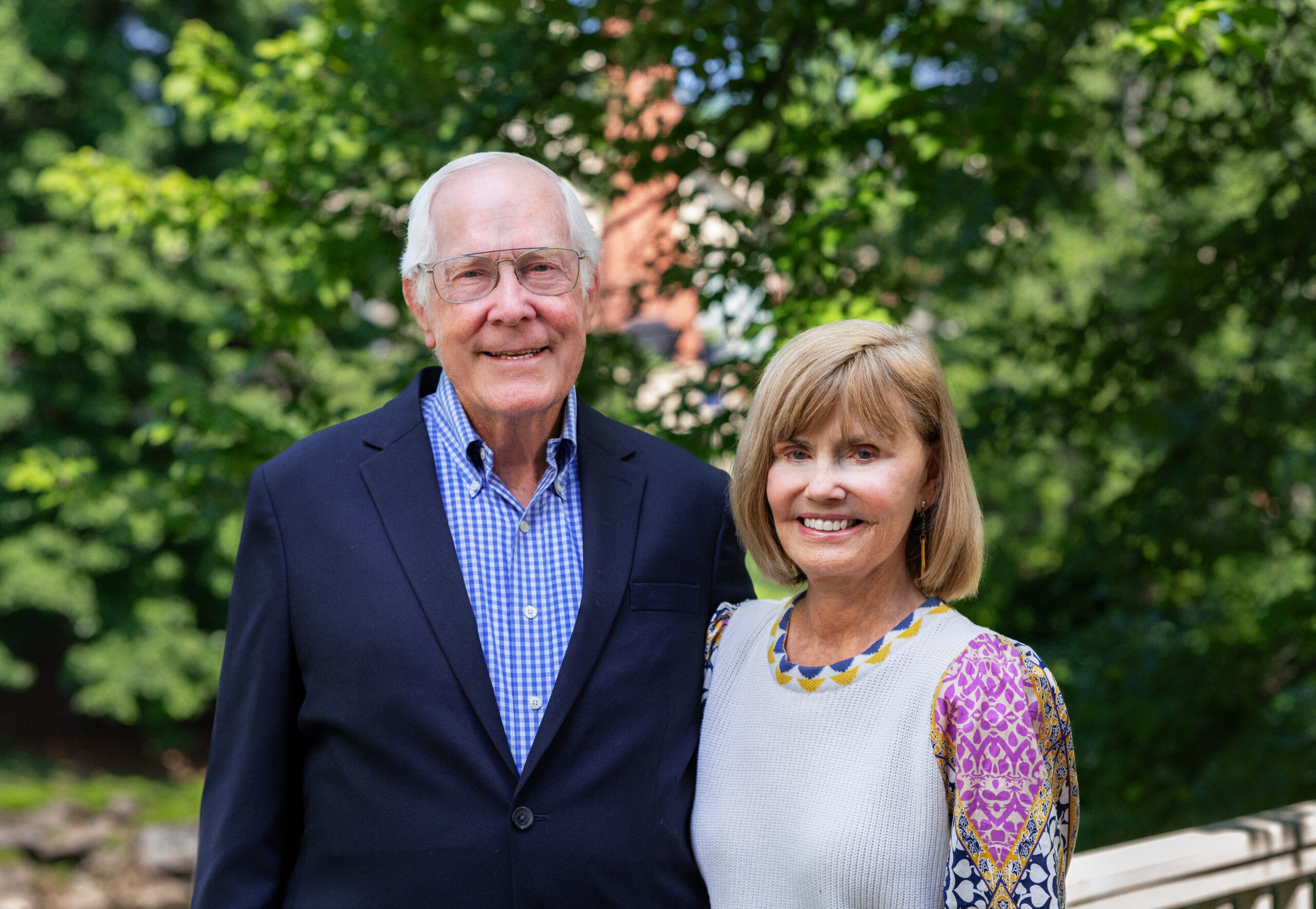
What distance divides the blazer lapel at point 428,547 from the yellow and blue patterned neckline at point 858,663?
47 cm

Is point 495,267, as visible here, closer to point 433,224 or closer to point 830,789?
point 433,224

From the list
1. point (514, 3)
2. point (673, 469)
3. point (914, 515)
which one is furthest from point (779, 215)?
point (914, 515)

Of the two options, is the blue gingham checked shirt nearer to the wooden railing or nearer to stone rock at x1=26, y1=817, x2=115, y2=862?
the wooden railing

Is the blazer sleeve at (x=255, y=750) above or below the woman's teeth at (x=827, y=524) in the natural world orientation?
below

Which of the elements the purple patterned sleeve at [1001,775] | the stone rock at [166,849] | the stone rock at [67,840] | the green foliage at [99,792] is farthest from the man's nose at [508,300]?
the green foliage at [99,792]

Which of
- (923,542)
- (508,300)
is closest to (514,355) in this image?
(508,300)

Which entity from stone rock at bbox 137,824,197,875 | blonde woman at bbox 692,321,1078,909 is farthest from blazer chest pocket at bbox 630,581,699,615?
stone rock at bbox 137,824,197,875

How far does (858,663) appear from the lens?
1837 millimetres

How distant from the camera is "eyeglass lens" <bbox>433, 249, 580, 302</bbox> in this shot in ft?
6.59

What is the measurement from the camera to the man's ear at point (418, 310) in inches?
82.0

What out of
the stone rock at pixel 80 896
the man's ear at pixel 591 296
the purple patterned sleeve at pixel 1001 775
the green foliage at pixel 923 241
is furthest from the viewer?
the stone rock at pixel 80 896

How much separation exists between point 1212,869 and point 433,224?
82.3 inches

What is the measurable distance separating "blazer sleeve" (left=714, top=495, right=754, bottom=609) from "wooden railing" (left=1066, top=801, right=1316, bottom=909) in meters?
0.83

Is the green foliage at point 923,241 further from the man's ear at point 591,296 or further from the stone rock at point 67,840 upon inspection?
the stone rock at point 67,840
